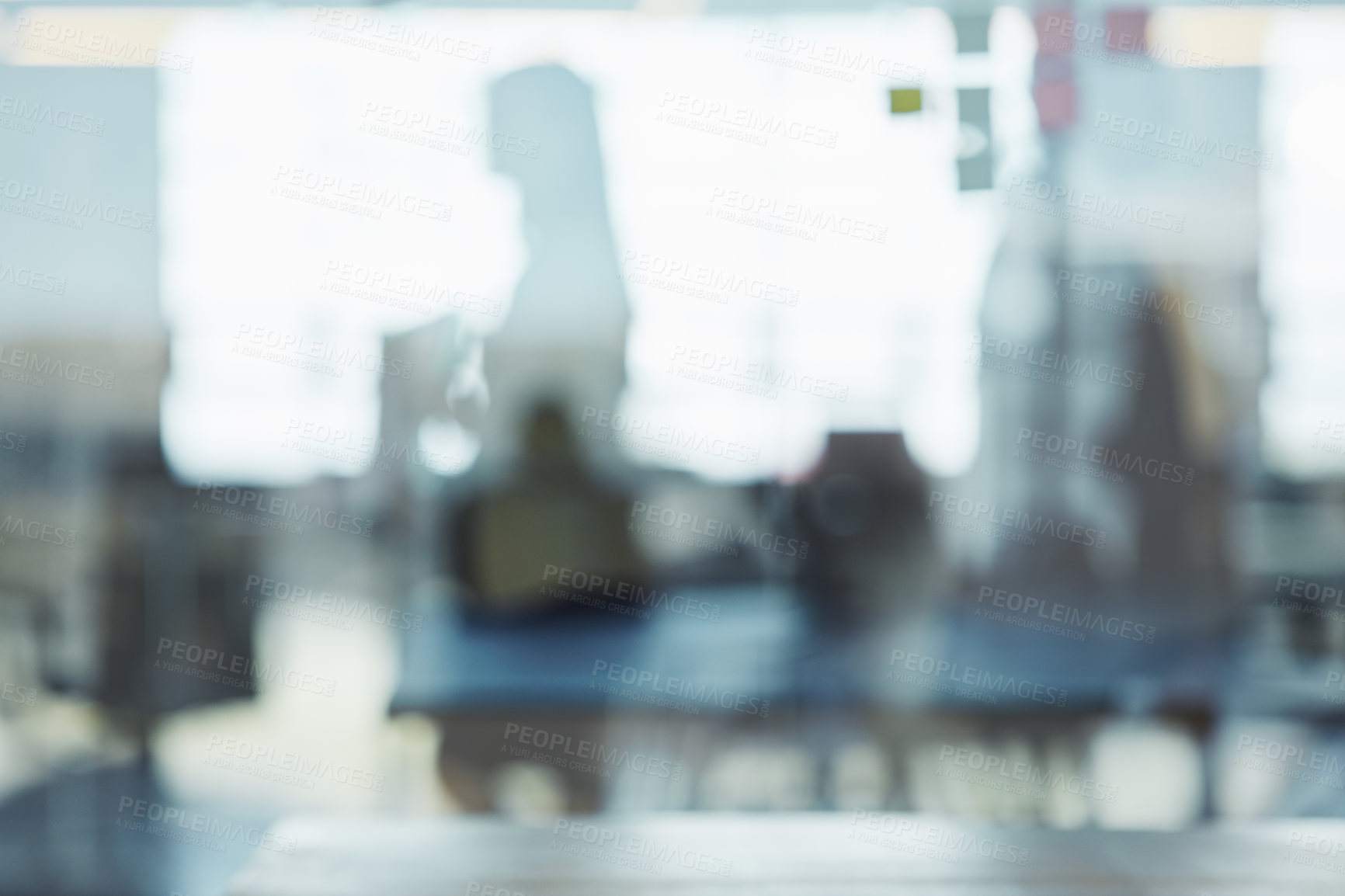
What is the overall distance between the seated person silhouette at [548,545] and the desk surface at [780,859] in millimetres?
1682

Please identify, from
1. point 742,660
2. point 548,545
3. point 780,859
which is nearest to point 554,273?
point 548,545

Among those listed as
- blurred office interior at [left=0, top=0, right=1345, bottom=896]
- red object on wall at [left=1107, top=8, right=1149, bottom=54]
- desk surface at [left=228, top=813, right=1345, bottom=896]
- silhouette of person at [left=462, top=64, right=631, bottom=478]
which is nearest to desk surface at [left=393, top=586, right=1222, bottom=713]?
blurred office interior at [left=0, top=0, right=1345, bottom=896]

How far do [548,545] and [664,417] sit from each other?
1.45 feet

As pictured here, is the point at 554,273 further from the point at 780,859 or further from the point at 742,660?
the point at 780,859

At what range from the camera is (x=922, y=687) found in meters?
2.78

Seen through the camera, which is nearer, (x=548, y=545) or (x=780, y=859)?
(x=780, y=859)

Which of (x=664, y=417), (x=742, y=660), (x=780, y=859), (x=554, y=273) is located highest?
(x=554, y=273)

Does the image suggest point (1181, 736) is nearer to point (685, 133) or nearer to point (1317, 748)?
point (1317, 748)

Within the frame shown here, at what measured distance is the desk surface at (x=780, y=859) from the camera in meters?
0.86

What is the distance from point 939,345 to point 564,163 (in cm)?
106

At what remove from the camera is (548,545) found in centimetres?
276

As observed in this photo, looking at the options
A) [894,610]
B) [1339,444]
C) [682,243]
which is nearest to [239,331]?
[682,243]

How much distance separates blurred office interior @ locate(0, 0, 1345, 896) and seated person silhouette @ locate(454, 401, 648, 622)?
0.03 ft

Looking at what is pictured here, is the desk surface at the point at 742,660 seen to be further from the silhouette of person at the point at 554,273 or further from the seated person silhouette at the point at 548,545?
the silhouette of person at the point at 554,273
